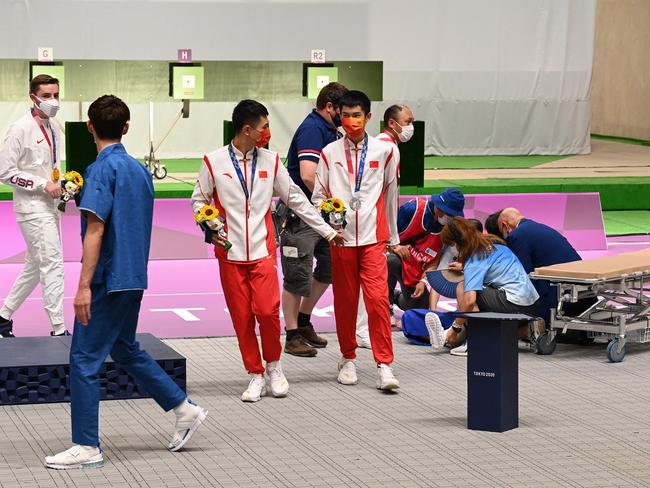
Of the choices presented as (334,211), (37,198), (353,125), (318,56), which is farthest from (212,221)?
(318,56)

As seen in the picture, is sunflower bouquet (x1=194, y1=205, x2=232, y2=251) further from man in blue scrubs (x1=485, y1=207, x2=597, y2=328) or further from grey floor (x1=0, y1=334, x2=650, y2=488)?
man in blue scrubs (x1=485, y1=207, x2=597, y2=328)

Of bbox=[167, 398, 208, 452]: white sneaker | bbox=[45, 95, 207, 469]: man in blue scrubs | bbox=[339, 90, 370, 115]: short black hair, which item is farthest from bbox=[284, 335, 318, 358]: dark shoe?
bbox=[45, 95, 207, 469]: man in blue scrubs

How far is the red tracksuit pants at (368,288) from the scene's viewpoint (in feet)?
25.3

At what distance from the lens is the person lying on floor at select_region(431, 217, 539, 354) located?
28.8 ft

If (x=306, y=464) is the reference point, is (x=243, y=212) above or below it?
above

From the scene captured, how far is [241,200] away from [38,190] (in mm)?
1920

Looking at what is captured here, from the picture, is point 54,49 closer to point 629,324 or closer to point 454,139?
point 454,139

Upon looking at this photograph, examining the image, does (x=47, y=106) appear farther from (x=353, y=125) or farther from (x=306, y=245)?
(x=353, y=125)

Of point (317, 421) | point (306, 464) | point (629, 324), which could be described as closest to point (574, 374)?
point (629, 324)

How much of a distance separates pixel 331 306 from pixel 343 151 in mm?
3255

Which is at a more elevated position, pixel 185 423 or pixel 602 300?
pixel 602 300

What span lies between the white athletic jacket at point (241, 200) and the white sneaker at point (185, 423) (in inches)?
50.0

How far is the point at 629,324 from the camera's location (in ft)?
28.4

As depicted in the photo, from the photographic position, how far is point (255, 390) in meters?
7.51
